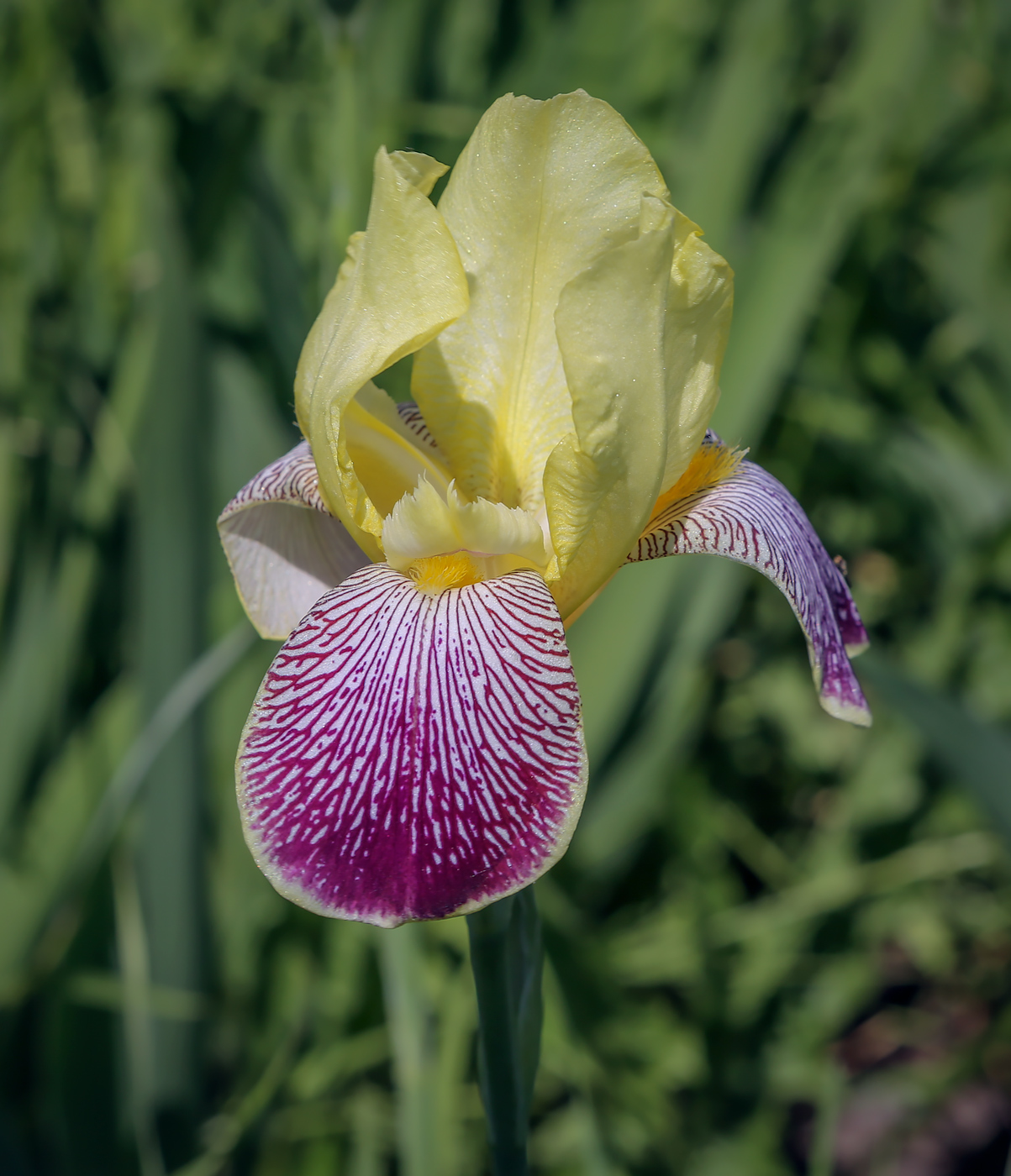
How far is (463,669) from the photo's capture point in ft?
1.82

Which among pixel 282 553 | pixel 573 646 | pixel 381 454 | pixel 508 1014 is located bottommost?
pixel 573 646

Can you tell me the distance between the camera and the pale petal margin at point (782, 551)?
63 centimetres

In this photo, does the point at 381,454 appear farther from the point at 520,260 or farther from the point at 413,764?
the point at 413,764

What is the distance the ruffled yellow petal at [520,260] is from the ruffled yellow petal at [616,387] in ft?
0.17

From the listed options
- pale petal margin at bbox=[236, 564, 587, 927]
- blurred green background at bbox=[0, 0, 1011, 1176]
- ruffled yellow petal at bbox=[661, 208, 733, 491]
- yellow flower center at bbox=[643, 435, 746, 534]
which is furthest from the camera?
blurred green background at bbox=[0, 0, 1011, 1176]

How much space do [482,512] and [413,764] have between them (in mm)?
178

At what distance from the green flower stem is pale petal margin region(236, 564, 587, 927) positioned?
9 centimetres

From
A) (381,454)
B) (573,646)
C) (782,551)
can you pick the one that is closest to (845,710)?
(782,551)

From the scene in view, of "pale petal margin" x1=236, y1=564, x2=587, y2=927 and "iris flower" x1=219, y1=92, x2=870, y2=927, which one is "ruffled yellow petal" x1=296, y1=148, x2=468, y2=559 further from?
"pale petal margin" x1=236, y1=564, x2=587, y2=927

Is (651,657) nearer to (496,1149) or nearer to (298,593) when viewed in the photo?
(298,593)

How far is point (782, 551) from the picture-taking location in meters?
0.65

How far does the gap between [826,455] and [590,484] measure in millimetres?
1248

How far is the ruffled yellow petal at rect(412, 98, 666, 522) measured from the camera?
637mm

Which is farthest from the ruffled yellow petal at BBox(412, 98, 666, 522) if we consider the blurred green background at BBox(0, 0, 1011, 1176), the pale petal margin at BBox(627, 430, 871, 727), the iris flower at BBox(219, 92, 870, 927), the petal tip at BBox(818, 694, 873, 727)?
the blurred green background at BBox(0, 0, 1011, 1176)
